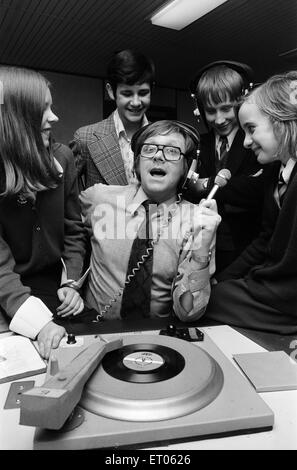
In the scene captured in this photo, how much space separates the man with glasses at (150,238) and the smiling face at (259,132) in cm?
26

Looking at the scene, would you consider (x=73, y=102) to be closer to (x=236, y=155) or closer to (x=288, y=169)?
(x=236, y=155)

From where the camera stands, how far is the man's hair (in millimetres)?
1743

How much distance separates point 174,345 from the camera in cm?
85

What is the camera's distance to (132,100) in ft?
6.64

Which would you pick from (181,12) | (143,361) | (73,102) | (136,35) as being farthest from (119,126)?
(73,102)

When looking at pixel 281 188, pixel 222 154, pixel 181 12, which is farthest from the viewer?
pixel 181 12

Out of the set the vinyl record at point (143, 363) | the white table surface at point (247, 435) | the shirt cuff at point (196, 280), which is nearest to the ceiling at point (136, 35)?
the shirt cuff at point (196, 280)

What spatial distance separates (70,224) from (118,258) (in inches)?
10.0

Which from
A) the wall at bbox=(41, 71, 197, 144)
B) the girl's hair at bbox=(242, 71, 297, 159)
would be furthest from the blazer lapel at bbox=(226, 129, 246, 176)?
the wall at bbox=(41, 71, 197, 144)

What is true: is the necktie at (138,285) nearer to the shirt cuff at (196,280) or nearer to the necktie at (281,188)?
the shirt cuff at (196,280)

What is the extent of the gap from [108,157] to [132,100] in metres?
0.31

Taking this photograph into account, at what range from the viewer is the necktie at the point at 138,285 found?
1367mm

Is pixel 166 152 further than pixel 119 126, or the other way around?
pixel 119 126
